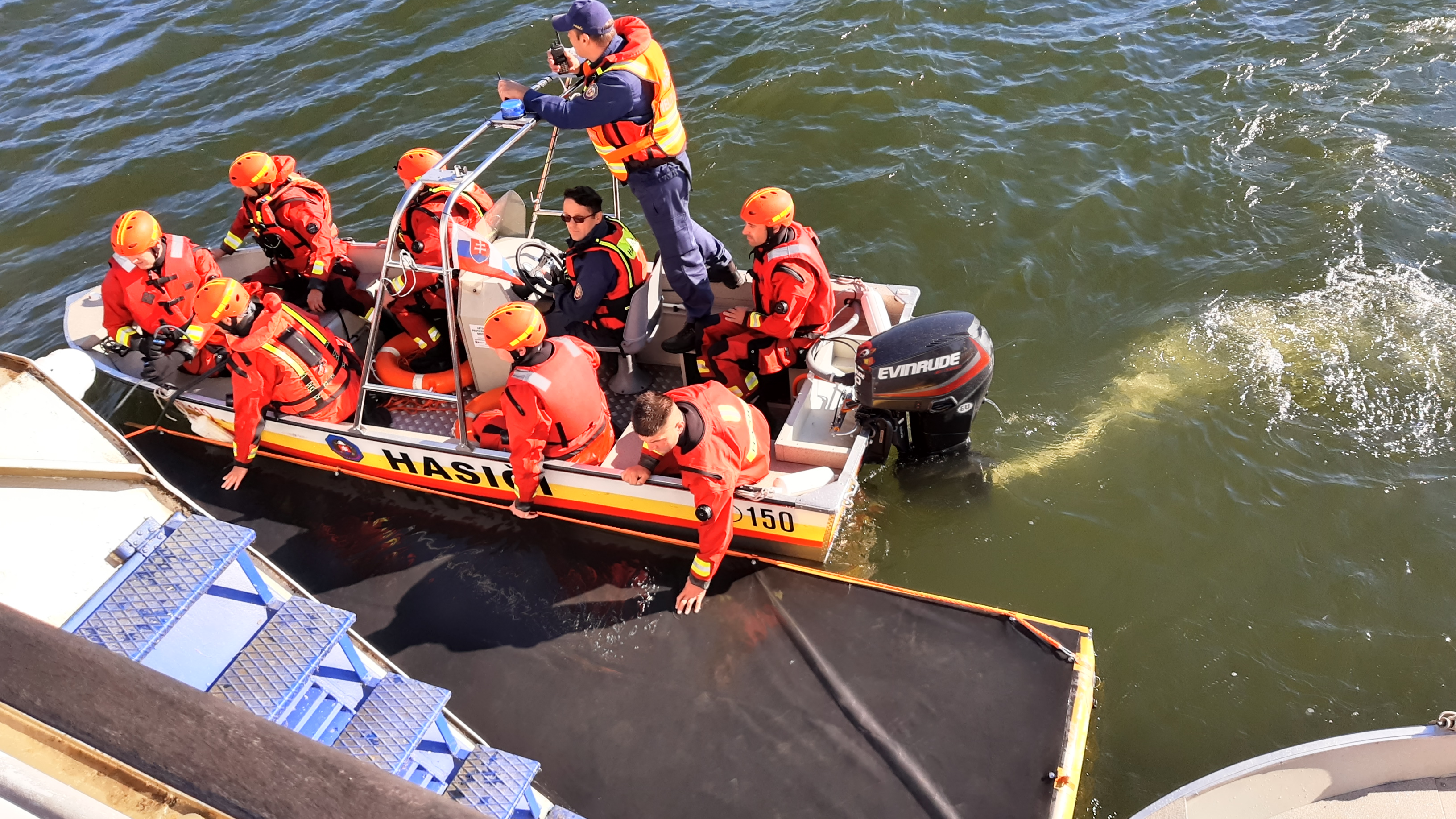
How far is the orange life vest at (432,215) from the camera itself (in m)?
5.93

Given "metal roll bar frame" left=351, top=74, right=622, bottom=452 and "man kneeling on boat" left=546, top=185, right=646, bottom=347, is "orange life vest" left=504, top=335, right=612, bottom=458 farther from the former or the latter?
"metal roll bar frame" left=351, top=74, right=622, bottom=452

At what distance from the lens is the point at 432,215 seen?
237 inches

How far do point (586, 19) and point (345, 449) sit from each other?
3.10 meters

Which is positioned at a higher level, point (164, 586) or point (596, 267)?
point (164, 586)

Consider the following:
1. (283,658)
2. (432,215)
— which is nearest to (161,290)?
(432,215)

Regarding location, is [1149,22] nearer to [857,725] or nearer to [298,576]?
[857,725]

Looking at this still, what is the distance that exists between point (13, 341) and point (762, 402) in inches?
295

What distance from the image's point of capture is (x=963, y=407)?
4.71 meters

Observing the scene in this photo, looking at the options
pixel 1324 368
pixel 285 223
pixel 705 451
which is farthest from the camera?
pixel 285 223

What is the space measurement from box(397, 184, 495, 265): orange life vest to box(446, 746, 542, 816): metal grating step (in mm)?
3715

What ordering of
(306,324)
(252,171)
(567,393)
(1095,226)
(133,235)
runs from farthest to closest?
(1095,226) → (252,171) → (133,235) → (306,324) → (567,393)

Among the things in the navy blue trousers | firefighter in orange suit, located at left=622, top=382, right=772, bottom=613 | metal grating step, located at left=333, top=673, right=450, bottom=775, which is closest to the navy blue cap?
the navy blue trousers

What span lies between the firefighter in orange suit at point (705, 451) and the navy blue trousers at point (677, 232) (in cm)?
103

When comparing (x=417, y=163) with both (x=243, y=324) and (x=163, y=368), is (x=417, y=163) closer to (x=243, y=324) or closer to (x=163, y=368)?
(x=243, y=324)
